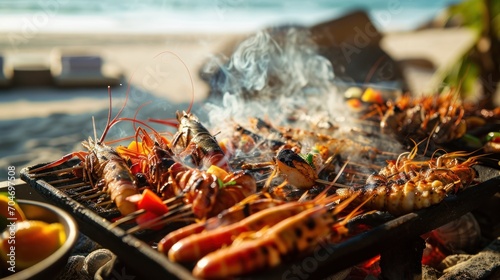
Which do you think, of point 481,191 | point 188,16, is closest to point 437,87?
point 481,191

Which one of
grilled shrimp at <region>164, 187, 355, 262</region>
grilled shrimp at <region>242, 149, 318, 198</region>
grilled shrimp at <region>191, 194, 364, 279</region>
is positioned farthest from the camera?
grilled shrimp at <region>242, 149, 318, 198</region>

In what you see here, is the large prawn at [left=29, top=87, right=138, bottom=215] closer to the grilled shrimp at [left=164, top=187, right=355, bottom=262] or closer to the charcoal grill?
the charcoal grill

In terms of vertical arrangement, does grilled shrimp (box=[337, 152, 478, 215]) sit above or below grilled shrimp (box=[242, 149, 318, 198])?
below

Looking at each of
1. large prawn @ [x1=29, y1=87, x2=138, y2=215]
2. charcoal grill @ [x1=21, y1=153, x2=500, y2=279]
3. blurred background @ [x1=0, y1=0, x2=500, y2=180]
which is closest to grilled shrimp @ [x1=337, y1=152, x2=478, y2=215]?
charcoal grill @ [x1=21, y1=153, x2=500, y2=279]

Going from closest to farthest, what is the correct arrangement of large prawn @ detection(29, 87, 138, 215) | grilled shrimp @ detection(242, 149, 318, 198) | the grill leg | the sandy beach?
large prawn @ detection(29, 87, 138, 215), the grill leg, grilled shrimp @ detection(242, 149, 318, 198), the sandy beach

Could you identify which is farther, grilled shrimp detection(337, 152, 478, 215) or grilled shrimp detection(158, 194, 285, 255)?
grilled shrimp detection(337, 152, 478, 215)

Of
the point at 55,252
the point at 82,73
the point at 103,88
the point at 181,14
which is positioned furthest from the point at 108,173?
the point at 181,14

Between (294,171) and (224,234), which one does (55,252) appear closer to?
(224,234)
